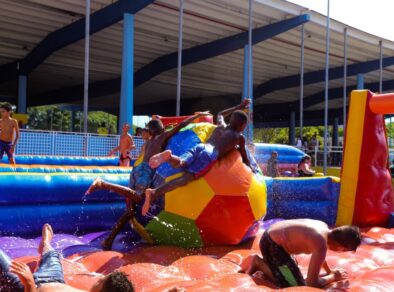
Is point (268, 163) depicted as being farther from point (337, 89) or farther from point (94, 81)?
point (337, 89)

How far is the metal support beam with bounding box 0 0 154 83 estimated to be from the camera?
13471mm

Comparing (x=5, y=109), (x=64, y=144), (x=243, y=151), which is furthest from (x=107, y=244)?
(x=64, y=144)

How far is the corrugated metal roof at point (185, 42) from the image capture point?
14.6 m

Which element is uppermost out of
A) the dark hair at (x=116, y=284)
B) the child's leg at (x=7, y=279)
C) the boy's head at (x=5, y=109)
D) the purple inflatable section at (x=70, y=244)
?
the boy's head at (x=5, y=109)

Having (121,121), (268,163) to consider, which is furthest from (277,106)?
(268,163)

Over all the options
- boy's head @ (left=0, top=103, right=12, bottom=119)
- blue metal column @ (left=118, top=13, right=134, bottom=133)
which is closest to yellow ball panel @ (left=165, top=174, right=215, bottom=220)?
boy's head @ (left=0, top=103, right=12, bottom=119)

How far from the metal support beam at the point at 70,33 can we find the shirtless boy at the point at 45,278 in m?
10.9

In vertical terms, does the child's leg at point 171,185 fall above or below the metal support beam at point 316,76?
below

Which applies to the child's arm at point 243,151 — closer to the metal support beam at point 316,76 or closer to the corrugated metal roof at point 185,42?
the corrugated metal roof at point 185,42

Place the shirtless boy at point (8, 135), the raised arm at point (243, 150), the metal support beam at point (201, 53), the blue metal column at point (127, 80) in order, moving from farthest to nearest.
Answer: the metal support beam at point (201, 53) → the blue metal column at point (127, 80) → the shirtless boy at point (8, 135) → the raised arm at point (243, 150)

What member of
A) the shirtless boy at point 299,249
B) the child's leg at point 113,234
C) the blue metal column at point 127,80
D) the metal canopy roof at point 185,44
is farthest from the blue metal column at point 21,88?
the shirtless boy at point 299,249

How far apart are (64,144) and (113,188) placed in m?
6.52

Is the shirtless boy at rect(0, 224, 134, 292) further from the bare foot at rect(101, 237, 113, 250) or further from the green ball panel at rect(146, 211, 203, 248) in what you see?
the green ball panel at rect(146, 211, 203, 248)

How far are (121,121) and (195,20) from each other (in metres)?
4.19
